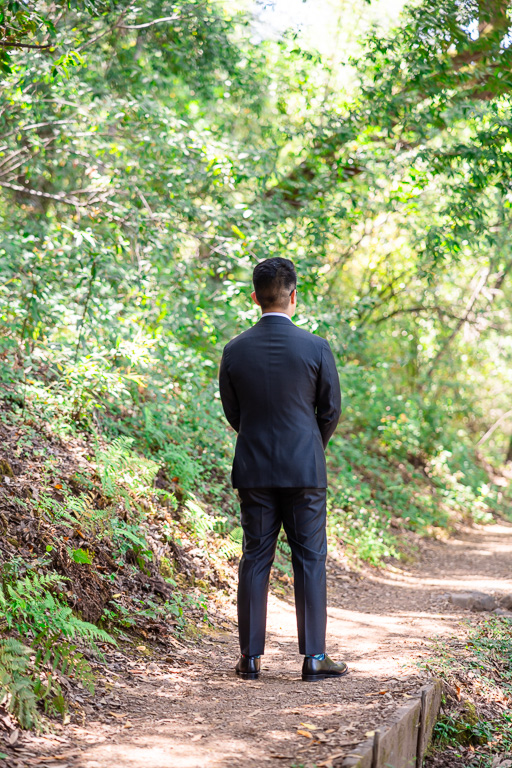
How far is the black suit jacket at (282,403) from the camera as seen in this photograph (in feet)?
13.0

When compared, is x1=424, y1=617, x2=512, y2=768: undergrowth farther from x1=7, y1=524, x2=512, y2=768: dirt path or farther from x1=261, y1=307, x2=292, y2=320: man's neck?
x1=261, y1=307, x2=292, y2=320: man's neck

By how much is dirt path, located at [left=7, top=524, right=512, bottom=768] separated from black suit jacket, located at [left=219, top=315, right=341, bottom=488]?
3.72ft

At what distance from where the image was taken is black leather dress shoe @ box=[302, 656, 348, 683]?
4.04m

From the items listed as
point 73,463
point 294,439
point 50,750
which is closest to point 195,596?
point 73,463

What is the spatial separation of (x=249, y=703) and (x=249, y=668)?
1.53 ft

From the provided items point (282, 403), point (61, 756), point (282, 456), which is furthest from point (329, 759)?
point (282, 403)

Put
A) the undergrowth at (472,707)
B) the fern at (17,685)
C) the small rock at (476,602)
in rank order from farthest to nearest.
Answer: the small rock at (476,602), the undergrowth at (472,707), the fern at (17,685)

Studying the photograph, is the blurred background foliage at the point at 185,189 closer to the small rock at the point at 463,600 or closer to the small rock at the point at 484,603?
the small rock at the point at 463,600

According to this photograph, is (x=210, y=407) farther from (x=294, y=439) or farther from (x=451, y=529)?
(x=451, y=529)

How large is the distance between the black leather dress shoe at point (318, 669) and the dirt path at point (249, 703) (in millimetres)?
66

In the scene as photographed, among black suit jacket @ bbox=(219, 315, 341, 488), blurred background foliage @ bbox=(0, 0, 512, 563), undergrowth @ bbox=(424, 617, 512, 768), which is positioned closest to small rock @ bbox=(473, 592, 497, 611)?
undergrowth @ bbox=(424, 617, 512, 768)

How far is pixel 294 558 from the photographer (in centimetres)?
408

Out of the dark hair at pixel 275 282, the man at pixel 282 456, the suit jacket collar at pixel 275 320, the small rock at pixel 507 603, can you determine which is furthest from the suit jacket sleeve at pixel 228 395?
the small rock at pixel 507 603

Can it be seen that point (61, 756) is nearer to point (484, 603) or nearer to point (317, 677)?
point (317, 677)
